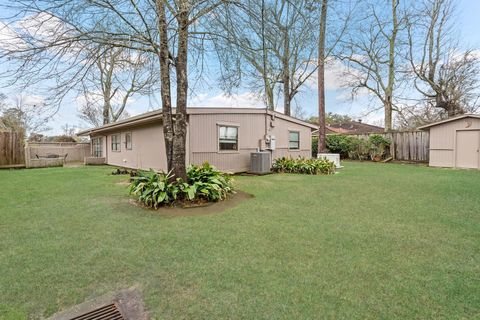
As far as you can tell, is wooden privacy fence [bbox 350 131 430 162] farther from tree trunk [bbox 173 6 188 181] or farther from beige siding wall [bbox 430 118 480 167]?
tree trunk [bbox 173 6 188 181]

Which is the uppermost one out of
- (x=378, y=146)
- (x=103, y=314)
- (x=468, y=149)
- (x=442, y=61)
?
(x=442, y=61)

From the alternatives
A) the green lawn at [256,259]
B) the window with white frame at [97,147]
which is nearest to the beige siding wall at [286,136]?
the green lawn at [256,259]

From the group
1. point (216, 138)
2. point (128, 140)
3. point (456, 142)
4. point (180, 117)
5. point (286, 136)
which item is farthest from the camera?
point (128, 140)

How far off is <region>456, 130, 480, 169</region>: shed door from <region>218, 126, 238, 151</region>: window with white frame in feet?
32.8

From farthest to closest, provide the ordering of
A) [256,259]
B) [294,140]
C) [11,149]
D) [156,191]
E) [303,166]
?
[294,140]
[11,149]
[303,166]
[156,191]
[256,259]

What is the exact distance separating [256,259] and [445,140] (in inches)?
522

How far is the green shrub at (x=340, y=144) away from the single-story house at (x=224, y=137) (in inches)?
209

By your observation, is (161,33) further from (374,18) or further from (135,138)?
(374,18)

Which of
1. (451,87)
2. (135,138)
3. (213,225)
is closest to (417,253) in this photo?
(213,225)

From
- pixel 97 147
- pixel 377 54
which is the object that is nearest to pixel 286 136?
pixel 377 54

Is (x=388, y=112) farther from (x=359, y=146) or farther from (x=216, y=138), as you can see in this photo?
(x=216, y=138)

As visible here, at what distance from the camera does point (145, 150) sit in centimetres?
1183

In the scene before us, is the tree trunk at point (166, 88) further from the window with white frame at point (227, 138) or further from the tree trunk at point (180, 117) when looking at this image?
the window with white frame at point (227, 138)

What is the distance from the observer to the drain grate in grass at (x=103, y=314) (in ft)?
6.61
